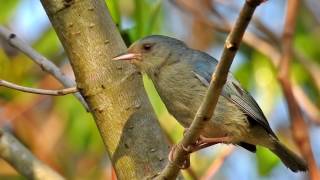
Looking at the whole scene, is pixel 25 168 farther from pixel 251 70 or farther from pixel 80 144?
pixel 251 70

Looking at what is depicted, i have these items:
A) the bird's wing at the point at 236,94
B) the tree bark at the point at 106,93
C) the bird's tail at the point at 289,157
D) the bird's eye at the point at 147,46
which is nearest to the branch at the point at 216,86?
the tree bark at the point at 106,93

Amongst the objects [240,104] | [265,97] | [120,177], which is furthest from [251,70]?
[120,177]

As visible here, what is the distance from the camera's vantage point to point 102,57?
95.5 inches

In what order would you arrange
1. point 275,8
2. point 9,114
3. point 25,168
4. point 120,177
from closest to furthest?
1. point 120,177
2. point 25,168
3. point 9,114
4. point 275,8

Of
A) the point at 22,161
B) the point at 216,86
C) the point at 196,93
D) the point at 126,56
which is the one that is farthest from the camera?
the point at 196,93

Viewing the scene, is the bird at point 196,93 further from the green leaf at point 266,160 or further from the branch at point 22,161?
the branch at point 22,161

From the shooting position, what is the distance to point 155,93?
11.1ft

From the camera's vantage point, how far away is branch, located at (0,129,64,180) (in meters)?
2.78

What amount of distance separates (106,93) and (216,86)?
0.63 metres

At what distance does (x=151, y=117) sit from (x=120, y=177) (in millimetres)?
238

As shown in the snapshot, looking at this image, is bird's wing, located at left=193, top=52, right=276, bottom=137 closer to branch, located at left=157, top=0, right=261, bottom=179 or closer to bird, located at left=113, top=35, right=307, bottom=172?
bird, located at left=113, top=35, right=307, bottom=172

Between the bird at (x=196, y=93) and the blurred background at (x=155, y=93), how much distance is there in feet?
0.32

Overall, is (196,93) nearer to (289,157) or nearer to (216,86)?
(289,157)

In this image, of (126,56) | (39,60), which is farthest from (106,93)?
(39,60)
